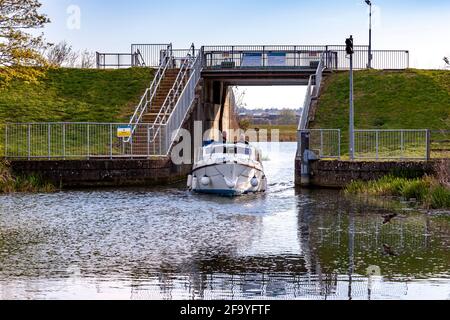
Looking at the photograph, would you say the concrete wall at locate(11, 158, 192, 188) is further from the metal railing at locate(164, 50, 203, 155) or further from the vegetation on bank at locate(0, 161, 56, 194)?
the metal railing at locate(164, 50, 203, 155)

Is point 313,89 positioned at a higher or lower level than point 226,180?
higher

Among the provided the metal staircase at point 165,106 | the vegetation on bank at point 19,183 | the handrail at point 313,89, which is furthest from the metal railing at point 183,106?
the vegetation on bank at point 19,183

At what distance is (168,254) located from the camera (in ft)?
59.3

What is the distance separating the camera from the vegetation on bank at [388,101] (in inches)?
1783

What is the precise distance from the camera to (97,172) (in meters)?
37.4

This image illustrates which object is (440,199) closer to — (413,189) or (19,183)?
(413,189)

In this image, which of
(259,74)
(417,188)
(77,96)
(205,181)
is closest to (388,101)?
(259,74)

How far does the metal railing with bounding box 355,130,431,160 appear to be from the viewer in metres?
36.9

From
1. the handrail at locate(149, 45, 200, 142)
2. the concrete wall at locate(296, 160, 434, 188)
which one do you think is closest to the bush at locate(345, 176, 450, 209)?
the concrete wall at locate(296, 160, 434, 188)

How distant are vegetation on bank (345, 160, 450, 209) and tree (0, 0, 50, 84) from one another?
47.9ft

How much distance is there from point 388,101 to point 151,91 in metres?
13.5

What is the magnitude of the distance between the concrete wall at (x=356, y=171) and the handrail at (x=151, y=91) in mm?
9842

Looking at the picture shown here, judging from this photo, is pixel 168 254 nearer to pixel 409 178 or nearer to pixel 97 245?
pixel 97 245

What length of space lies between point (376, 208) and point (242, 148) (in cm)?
932
